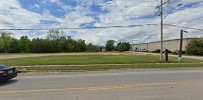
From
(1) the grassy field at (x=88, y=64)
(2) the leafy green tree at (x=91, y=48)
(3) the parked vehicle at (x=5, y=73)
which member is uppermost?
(2) the leafy green tree at (x=91, y=48)

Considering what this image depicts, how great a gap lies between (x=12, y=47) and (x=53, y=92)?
343ft

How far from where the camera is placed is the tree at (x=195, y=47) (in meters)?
60.9

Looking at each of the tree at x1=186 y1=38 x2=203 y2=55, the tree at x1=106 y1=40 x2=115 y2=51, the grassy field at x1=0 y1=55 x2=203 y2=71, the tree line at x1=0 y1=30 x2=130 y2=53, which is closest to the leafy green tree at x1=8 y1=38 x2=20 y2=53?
the tree line at x1=0 y1=30 x2=130 y2=53

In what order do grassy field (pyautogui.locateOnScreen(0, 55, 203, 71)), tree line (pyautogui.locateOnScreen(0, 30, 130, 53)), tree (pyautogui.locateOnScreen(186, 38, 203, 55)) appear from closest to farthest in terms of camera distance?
grassy field (pyautogui.locateOnScreen(0, 55, 203, 71)), tree (pyautogui.locateOnScreen(186, 38, 203, 55)), tree line (pyautogui.locateOnScreen(0, 30, 130, 53))

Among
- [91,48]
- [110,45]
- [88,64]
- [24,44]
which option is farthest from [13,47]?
[88,64]

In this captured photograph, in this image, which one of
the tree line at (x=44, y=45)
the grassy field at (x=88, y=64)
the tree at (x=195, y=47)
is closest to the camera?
the grassy field at (x=88, y=64)

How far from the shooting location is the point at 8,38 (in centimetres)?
11181

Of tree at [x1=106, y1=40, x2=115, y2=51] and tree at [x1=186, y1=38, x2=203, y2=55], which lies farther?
tree at [x1=106, y1=40, x2=115, y2=51]

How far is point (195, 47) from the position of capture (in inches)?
2452

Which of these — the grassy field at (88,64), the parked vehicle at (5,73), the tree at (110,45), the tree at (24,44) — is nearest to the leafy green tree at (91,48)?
the tree at (110,45)

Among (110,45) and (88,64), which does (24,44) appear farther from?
(88,64)

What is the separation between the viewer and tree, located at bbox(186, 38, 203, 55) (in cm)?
6091

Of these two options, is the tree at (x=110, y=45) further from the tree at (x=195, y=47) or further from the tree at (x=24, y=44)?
the tree at (x=195, y=47)

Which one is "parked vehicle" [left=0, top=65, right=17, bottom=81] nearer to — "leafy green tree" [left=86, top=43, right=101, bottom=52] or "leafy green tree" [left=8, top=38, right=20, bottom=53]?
"leafy green tree" [left=86, top=43, right=101, bottom=52]
